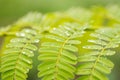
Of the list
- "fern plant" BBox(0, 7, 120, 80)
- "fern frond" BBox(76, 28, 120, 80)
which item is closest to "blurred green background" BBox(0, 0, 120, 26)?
"fern plant" BBox(0, 7, 120, 80)

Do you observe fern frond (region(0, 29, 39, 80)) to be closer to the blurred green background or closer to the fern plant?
the fern plant

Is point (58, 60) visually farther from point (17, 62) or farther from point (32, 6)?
point (32, 6)

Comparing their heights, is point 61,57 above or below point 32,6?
below

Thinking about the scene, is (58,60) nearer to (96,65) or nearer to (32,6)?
(96,65)

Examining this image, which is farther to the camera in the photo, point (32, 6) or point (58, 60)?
point (32, 6)

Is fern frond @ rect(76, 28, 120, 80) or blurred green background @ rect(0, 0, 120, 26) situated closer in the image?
fern frond @ rect(76, 28, 120, 80)

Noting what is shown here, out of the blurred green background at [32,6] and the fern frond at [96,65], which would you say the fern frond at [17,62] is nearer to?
the fern frond at [96,65]

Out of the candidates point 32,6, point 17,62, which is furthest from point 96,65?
point 32,6

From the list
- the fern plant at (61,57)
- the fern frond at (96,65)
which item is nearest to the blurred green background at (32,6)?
the fern plant at (61,57)

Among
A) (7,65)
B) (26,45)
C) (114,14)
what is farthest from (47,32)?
(114,14)
